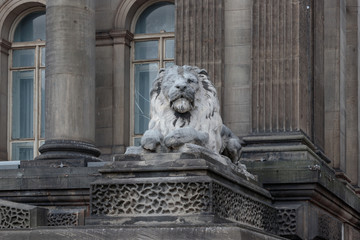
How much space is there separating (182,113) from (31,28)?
12.8 m

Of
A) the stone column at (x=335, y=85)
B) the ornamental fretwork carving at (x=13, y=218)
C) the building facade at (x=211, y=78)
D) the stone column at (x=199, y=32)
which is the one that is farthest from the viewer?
the stone column at (x=335, y=85)

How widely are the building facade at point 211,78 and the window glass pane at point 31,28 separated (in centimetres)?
3

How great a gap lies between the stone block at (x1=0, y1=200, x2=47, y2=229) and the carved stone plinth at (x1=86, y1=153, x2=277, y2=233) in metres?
3.28

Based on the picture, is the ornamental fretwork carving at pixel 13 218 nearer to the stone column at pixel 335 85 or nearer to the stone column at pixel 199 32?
the stone column at pixel 199 32

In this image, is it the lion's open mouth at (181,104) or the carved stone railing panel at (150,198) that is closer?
the carved stone railing panel at (150,198)

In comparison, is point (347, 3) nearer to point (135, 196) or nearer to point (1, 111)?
point (1, 111)

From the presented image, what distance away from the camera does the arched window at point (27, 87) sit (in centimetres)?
3188

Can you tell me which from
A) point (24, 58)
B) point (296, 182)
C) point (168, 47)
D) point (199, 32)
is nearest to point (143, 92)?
point (168, 47)

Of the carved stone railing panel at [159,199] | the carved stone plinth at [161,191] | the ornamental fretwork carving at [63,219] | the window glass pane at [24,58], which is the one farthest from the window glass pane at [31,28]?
the carved stone railing panel at [159,199]

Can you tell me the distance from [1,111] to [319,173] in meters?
10.9

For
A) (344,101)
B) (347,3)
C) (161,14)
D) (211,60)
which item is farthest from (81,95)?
(347,3)

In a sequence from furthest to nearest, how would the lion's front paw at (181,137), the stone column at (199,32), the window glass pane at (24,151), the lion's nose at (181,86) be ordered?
1. the window glass pane at (24,151)
2. the stone column at (199,32)
3. the lion's nose at (181,86)
4. the lion's front paw at (181,137)

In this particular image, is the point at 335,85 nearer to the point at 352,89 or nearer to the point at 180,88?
the point at 352,89

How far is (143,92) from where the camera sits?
31.3 meters
